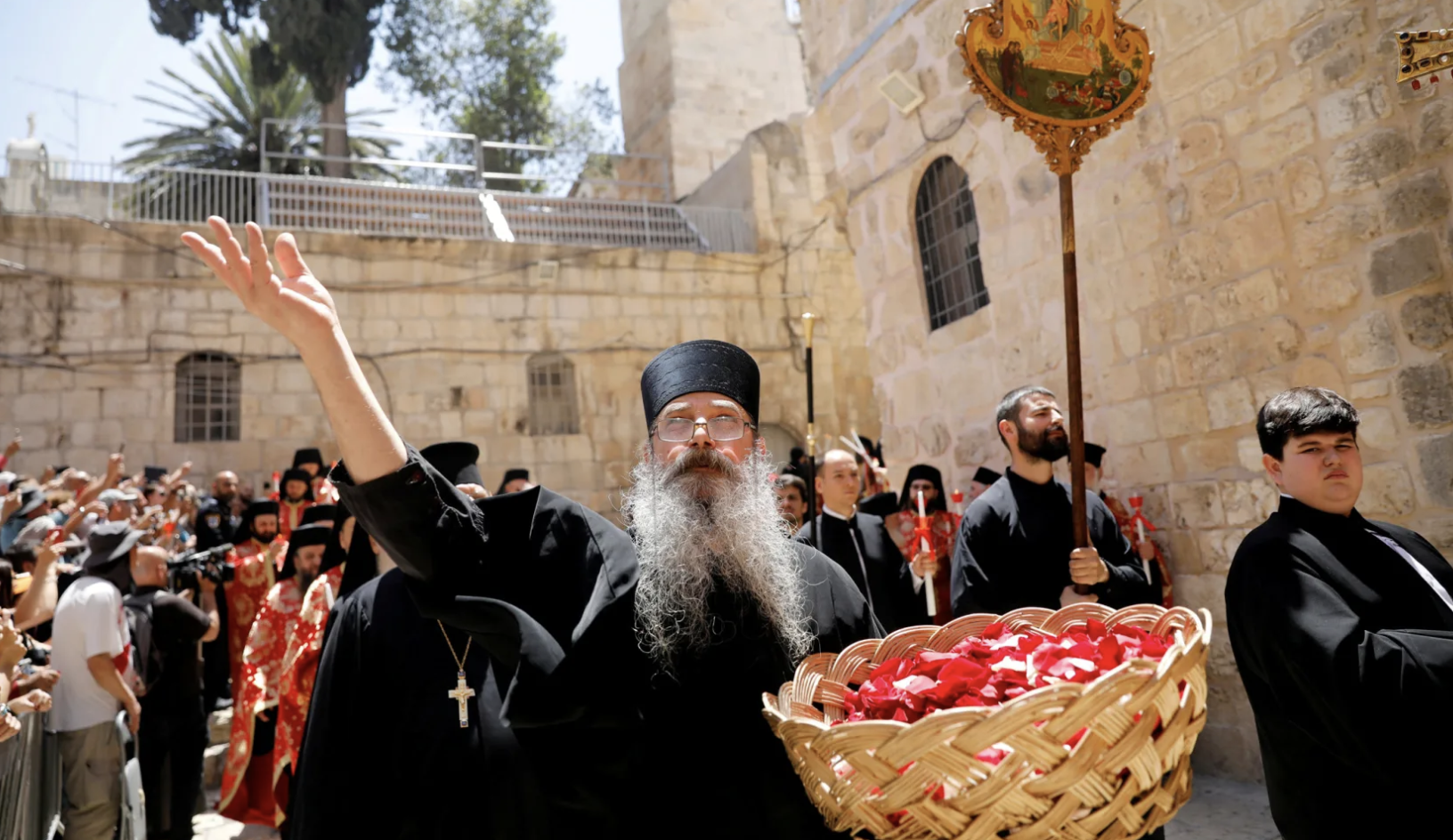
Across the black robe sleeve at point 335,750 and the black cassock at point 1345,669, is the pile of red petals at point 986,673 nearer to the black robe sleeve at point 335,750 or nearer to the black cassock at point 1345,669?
the black cassock at point 1345,669

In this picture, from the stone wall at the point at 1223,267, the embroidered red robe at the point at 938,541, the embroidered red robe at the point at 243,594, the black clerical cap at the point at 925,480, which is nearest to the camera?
the stone wall at the point at 1223,267

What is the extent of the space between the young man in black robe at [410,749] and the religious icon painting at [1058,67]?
7.80ft

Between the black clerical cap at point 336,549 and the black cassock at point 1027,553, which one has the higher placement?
the black clerical cap at point 336,549

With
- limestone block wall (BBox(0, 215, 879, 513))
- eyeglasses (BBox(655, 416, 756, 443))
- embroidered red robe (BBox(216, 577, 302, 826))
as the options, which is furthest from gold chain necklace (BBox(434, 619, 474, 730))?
limestone block wall (BBox(0, 215, 879, 513))

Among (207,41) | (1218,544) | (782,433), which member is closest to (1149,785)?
(1218,544)

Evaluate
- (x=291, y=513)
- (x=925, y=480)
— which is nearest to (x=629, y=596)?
(x=925, y=480)

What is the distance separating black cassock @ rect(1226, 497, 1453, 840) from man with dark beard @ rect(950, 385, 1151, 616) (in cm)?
118

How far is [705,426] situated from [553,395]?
11421 mm

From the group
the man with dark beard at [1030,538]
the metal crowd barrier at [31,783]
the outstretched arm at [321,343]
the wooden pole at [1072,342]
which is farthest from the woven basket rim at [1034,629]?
the metal crowd barrier at [31,783]

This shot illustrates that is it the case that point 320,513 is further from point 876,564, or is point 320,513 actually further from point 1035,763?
point 1035,763

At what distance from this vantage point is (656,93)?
18.4 metres

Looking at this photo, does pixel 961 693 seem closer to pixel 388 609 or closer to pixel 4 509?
pixel 388 609

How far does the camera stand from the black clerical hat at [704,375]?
206cm

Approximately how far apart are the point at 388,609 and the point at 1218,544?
4517 mm
